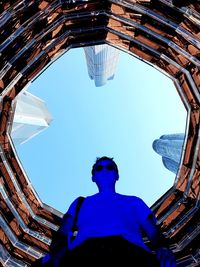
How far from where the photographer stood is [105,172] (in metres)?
4.97

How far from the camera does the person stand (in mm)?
3436

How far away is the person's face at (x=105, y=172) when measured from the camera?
496 centimetres

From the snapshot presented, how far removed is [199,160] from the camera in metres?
13.2

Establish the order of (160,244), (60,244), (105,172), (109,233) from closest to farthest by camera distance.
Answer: (109,233), (160,244), (60,244), (105,172)

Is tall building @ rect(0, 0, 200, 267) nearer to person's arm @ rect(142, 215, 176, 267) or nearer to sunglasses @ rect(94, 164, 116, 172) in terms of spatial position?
sunglasses @ rect(94, 164, 116, 172)

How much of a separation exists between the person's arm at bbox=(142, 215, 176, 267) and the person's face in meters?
0.90

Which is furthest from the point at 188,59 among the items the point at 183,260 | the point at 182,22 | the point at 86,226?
the point at 86,226

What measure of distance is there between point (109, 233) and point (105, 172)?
48.5 inches

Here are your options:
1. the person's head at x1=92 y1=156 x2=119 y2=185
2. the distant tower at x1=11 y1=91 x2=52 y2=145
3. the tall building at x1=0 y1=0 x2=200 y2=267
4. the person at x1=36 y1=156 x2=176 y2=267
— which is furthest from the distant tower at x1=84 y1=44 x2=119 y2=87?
the person at x1=36 y1=156 x2=176 y2=267

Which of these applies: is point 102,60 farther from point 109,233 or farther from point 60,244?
point 109,233

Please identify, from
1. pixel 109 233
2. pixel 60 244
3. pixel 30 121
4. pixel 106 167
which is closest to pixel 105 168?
pixel 106 167

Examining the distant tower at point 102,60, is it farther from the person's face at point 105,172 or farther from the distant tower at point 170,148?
the person's face at point 105,172

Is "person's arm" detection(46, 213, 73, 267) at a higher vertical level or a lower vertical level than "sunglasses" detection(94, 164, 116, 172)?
lower

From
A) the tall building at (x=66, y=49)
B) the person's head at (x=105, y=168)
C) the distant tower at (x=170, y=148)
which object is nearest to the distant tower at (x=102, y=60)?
the distant tower at (x=170, y=148)
